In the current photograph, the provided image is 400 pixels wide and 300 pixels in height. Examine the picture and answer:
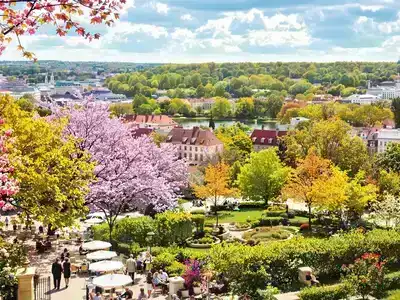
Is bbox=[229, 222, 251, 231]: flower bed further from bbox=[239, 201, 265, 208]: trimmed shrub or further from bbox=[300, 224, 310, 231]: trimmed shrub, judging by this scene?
bbox=[239, 201, 265, 208]: trimmed shrub

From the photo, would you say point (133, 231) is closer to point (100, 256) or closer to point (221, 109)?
point (100, 256)

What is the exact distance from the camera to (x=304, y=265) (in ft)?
79.4

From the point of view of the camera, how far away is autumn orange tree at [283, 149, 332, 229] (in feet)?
135

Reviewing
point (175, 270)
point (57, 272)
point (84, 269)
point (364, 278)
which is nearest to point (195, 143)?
point (84, 269)

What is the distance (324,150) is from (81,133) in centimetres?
2861

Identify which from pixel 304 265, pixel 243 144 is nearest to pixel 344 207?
pixel 304 265

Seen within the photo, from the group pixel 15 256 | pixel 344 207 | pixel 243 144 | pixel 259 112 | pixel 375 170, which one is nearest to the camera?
pixel 15 256

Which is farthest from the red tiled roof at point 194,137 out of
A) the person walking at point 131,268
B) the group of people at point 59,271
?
the group of people at point 59,271

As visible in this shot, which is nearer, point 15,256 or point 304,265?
point 15,256

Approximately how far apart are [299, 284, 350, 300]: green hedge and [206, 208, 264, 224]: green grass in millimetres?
22500

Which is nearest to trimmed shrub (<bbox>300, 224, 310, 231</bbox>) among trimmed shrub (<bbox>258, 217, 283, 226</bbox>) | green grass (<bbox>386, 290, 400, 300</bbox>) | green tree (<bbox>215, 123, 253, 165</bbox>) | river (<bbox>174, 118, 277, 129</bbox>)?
trimmed shrub (<bbox>258, 217, 283, 226</bbox>)

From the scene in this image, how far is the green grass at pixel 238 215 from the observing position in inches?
1757

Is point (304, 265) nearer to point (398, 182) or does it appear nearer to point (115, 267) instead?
point (115, 267)

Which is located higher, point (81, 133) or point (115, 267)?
point (81, 133)
